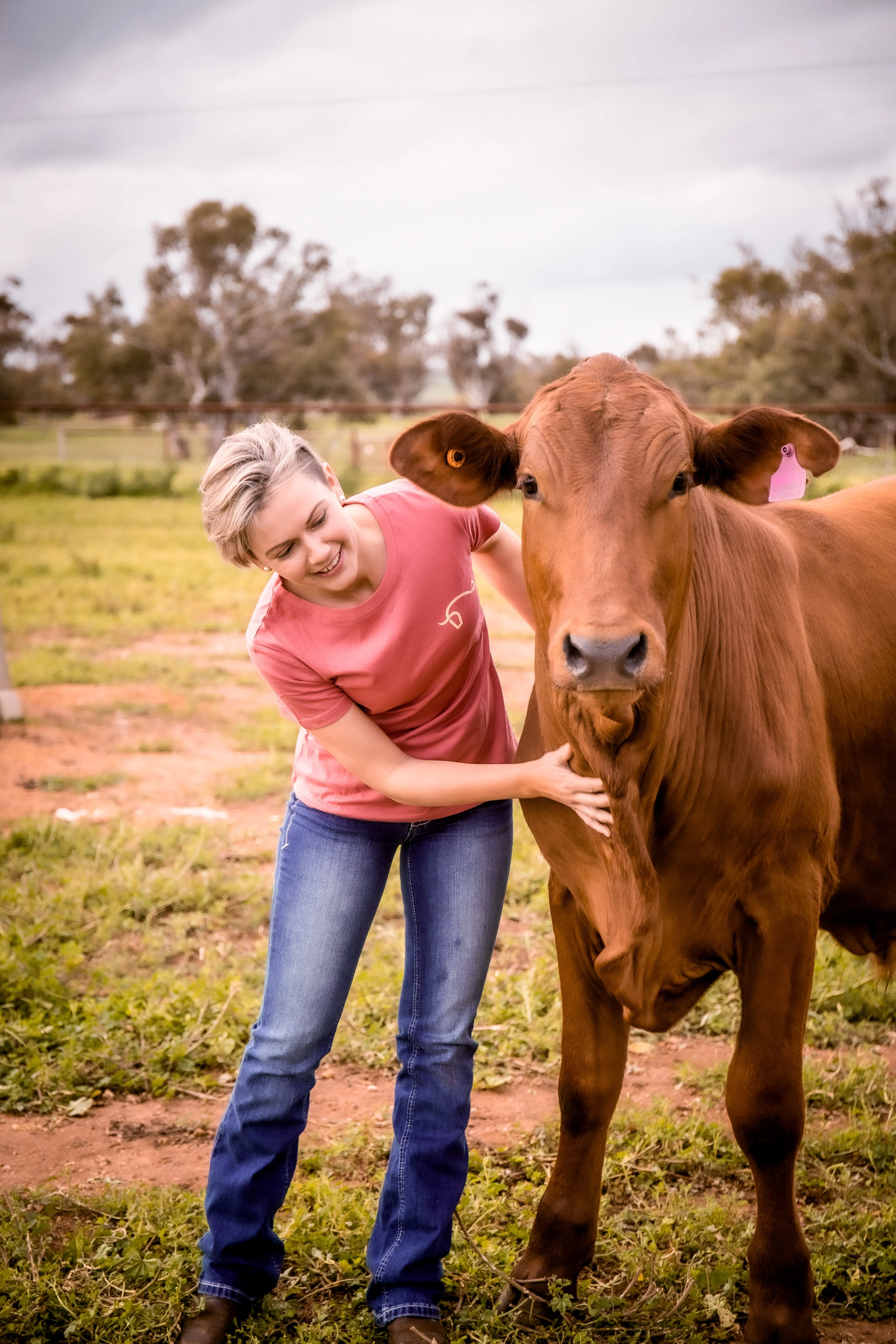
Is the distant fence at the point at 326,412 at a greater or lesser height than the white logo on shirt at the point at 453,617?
greater

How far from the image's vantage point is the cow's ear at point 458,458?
2732 millimetres

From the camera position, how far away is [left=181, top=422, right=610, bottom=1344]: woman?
2.58 meters

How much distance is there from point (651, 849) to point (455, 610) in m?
0.72

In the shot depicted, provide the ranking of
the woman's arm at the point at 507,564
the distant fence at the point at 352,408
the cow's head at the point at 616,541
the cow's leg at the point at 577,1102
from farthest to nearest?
the distant fence at the point at 352,408 < the woman's arm at the point at 507,564 < the cow's leg at the point at 577,1102 < the cow's head at the point at 616,541

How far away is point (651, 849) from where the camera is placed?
2.72m

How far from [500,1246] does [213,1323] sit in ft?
2.46

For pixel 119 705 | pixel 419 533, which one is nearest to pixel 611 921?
pixel 419 533

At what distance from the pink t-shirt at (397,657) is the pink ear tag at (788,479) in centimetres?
73

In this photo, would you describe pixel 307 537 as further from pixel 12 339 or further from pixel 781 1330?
pixel 12 339

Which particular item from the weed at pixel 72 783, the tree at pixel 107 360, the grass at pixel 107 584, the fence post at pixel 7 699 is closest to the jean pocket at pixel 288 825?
the weed at pixel 72 783

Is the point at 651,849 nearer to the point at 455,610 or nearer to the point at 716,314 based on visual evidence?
the point at 455,610

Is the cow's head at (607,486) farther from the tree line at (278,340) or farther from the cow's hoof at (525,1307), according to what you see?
the tree line at (278,340)

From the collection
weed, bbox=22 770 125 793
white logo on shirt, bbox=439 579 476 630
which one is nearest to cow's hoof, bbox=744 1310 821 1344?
white logo on shirt, bbox=439 579 476 630

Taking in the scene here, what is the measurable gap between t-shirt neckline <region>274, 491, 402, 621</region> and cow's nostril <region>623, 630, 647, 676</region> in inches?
29.3
